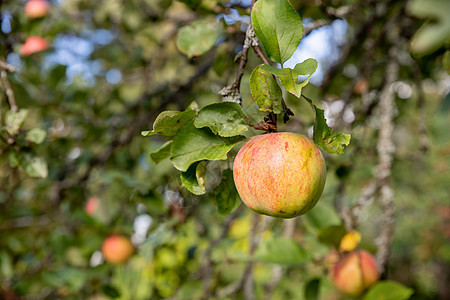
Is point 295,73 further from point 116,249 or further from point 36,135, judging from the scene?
point 116,249

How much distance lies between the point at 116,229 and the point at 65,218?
0.21m

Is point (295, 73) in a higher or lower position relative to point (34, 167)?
higher

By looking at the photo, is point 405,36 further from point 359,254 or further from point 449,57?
point 359,254

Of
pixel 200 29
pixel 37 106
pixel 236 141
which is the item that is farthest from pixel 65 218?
pixel 236 141

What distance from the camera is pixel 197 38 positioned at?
768 mm

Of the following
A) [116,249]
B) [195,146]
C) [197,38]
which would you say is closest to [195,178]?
[195,146]

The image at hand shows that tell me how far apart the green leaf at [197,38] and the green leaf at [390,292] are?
76 centimetres

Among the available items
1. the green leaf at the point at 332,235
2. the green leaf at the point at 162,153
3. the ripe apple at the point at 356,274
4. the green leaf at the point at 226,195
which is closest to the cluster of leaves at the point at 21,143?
the green leaf at the point at 162,153

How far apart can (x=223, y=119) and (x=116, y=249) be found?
1.17 metres

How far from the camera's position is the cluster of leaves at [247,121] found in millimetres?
493

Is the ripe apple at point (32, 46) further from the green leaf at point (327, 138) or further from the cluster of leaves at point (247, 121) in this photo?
the green leaf at point (327, 138)

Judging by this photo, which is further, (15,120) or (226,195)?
(15,120)

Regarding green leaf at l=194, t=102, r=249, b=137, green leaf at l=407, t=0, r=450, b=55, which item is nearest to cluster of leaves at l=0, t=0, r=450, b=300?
green leaf at l=194, t=102, r=249, b=137

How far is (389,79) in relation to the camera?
113 centimetres
